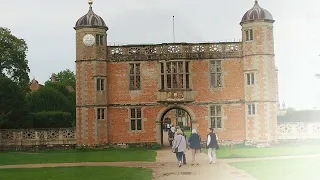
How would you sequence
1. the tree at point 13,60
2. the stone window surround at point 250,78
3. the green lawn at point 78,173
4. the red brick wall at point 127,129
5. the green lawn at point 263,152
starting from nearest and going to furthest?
the green lawn at point 78,173 < the green lawn at point 263,152 < the stone window surround at point 250,78 < the red brick wall at point 127,129 < the tree at point 13,60

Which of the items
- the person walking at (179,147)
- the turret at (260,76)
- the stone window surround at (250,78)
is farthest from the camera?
the stone window surround at (250,78)

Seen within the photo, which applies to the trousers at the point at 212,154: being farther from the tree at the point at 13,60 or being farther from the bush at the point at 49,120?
the tree at the point at 13,60

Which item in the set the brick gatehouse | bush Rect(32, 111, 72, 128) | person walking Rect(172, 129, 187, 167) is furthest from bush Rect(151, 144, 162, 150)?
person walking Rect(172, 129, 187, 167)

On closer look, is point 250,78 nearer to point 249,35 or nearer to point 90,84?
point 249,35

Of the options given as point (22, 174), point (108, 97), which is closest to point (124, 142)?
point (108, 97)

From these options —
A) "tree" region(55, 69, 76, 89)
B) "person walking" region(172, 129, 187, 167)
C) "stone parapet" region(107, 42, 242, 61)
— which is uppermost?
"tree" region(55, 69, 76, 89)

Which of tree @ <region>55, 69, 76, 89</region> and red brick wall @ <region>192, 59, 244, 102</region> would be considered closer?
red brick wall @ <region>192, 59, 244, 102</region>

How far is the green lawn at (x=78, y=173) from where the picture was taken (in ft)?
54.2

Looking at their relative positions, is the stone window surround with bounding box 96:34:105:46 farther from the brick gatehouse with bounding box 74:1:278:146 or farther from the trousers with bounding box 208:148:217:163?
the trousers with bounding box 208:148:217:163

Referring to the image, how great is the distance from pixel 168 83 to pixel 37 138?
9143mm

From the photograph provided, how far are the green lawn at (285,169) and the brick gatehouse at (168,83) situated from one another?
465 inches

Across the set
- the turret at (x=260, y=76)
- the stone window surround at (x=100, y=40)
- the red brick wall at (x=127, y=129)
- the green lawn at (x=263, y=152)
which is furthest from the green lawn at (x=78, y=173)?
the turret at (x=260, y=76)

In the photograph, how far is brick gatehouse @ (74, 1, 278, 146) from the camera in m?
31.7

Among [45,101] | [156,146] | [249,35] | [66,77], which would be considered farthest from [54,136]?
[66,77]
